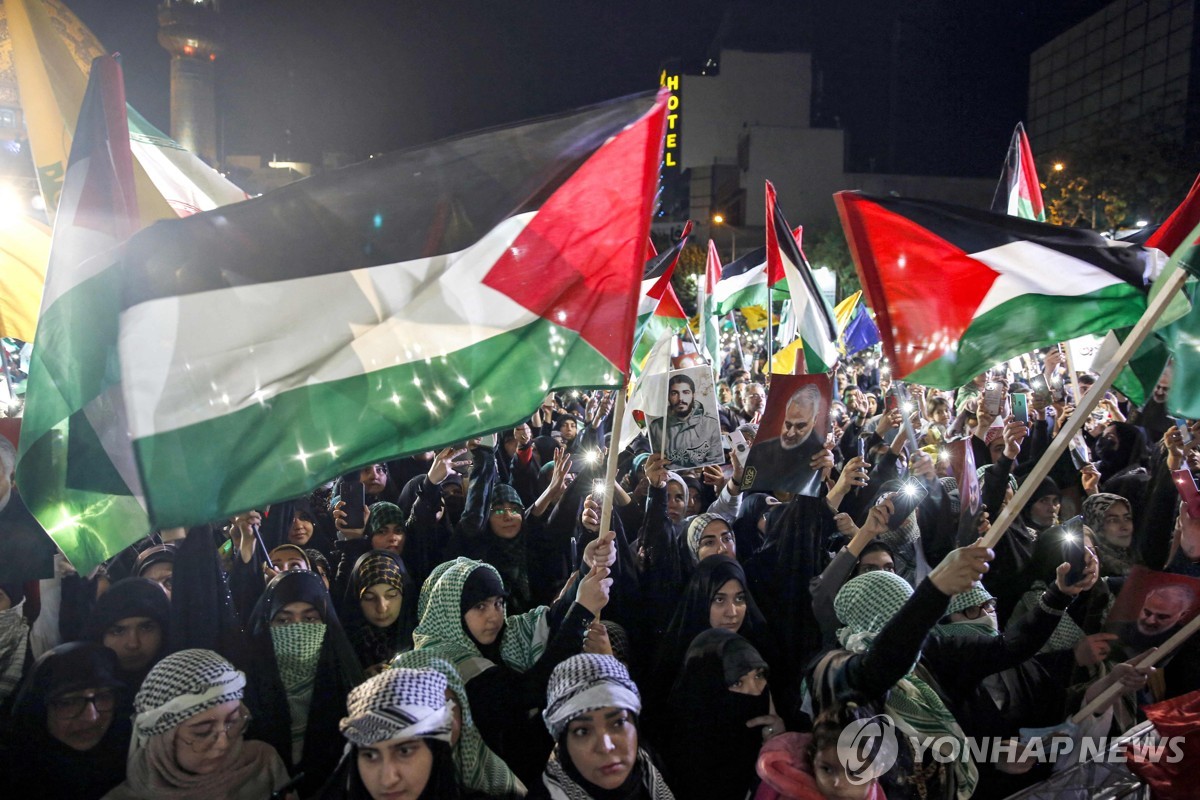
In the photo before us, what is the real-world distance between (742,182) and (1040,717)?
60860 mm

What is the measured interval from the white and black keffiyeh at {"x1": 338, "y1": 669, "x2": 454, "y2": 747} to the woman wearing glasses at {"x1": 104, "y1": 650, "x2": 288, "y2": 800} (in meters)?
0.50

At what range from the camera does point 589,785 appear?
8.27 ft

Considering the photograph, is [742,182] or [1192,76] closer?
[1192,76]

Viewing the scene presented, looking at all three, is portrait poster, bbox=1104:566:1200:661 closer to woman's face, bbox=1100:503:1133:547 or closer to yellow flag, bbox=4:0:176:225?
woman's face, bbox=1100:503:1133:547

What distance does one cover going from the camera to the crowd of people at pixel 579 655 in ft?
8.42

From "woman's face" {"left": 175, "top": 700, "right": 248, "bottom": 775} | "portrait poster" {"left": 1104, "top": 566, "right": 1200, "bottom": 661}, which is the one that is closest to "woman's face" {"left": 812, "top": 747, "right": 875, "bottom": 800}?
"portrait poster" {"left": 1104, "top": 566, "right": 1200, "bottom": 661}

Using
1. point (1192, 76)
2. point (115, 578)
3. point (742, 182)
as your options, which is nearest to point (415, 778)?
point (115, 578)

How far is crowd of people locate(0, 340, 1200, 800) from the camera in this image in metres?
2.57

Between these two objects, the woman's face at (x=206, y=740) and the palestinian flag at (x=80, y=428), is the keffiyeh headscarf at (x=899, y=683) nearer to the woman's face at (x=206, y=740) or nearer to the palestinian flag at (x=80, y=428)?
the woman's face at (x=206, y=740)

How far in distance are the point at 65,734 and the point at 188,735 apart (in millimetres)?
586

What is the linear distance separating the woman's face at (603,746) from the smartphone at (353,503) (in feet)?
10.3

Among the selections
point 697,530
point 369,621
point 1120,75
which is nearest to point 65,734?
point 369,621

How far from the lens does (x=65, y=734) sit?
2.86m

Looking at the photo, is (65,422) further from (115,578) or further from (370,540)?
(370,540)
